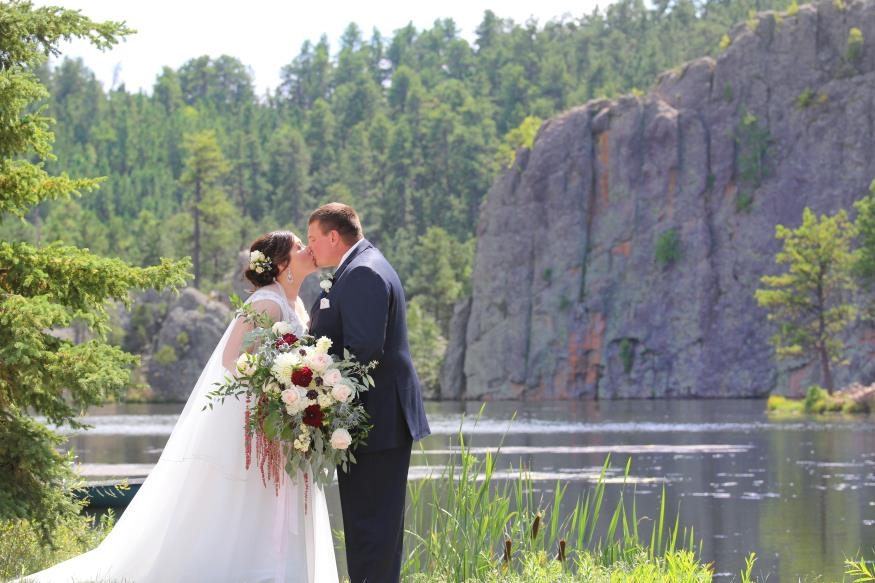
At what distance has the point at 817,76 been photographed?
296 feet

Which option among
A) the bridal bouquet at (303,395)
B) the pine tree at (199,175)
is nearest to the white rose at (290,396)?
the bridal bouquet at (303,395)

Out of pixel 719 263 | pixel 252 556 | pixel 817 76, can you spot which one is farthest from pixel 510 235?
pixel 252 556

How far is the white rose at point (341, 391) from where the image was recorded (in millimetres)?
8195

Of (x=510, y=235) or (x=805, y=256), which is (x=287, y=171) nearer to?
(x=510, y=235)

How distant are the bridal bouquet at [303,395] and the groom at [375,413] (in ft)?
0.36

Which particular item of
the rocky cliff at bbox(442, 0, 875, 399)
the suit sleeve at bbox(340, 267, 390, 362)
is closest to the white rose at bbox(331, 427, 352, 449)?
the suit sleeve at bbox(340, 267, 390, 362)

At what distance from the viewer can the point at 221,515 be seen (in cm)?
946

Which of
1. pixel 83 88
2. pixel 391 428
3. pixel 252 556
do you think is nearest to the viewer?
pixel 391 428

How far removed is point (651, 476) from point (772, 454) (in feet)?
22.2

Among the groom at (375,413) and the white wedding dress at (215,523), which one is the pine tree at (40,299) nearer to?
the white wedding dress at (215,523)

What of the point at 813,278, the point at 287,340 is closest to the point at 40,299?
the point at 287,340

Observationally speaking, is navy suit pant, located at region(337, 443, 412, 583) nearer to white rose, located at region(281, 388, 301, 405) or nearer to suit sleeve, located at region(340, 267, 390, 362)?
white rose, located at region(281, 388, 301, 405)

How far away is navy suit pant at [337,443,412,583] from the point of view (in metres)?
8.49

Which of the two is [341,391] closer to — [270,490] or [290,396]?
[290,396]
